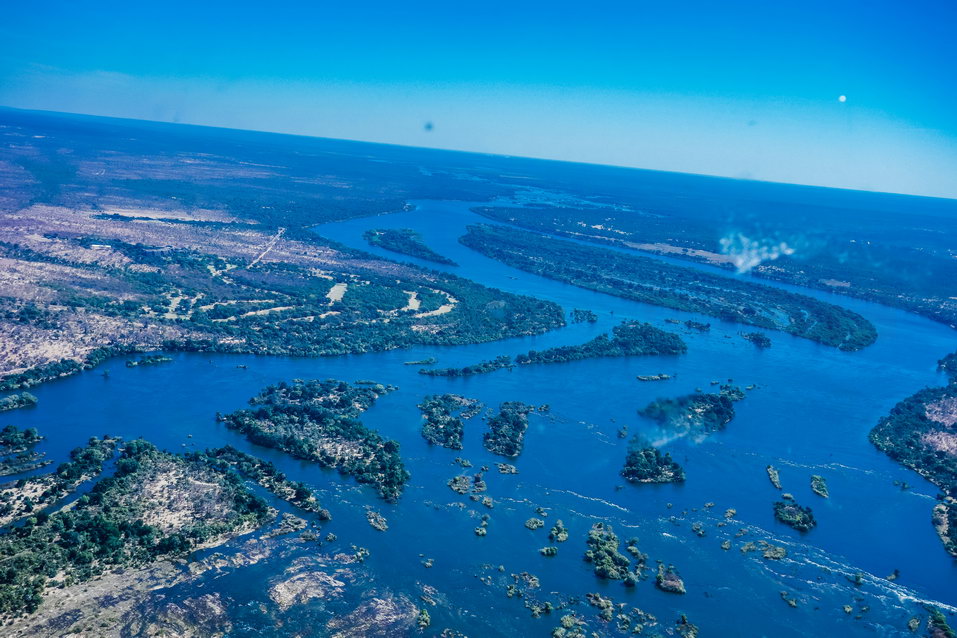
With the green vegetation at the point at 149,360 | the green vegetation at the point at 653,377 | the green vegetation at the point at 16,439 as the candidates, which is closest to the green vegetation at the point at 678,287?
the green vegetation at the point at 653,377

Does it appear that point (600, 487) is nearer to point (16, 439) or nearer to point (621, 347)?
point (621, 347)

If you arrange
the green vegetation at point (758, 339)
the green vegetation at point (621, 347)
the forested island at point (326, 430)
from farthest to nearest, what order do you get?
the green vegetation at point (758, 339) < the green vegetation at point (621, 347) < the forested island at point (326, 430)

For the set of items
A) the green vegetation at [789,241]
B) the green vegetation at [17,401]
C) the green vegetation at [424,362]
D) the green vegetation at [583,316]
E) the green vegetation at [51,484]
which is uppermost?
the green vegetation at [789,241]

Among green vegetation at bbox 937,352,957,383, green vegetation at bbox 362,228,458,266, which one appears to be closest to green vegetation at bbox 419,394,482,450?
green vegetation at bbox 937,352,957,383

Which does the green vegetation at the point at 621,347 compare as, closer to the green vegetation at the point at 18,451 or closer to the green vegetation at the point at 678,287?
the green vegetation at the point at 678,287

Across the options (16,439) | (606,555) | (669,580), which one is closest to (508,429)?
(606,555)

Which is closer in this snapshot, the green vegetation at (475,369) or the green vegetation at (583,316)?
the green vegetation at (475,369)

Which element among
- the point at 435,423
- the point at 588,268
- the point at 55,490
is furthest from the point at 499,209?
the point at 55,490
